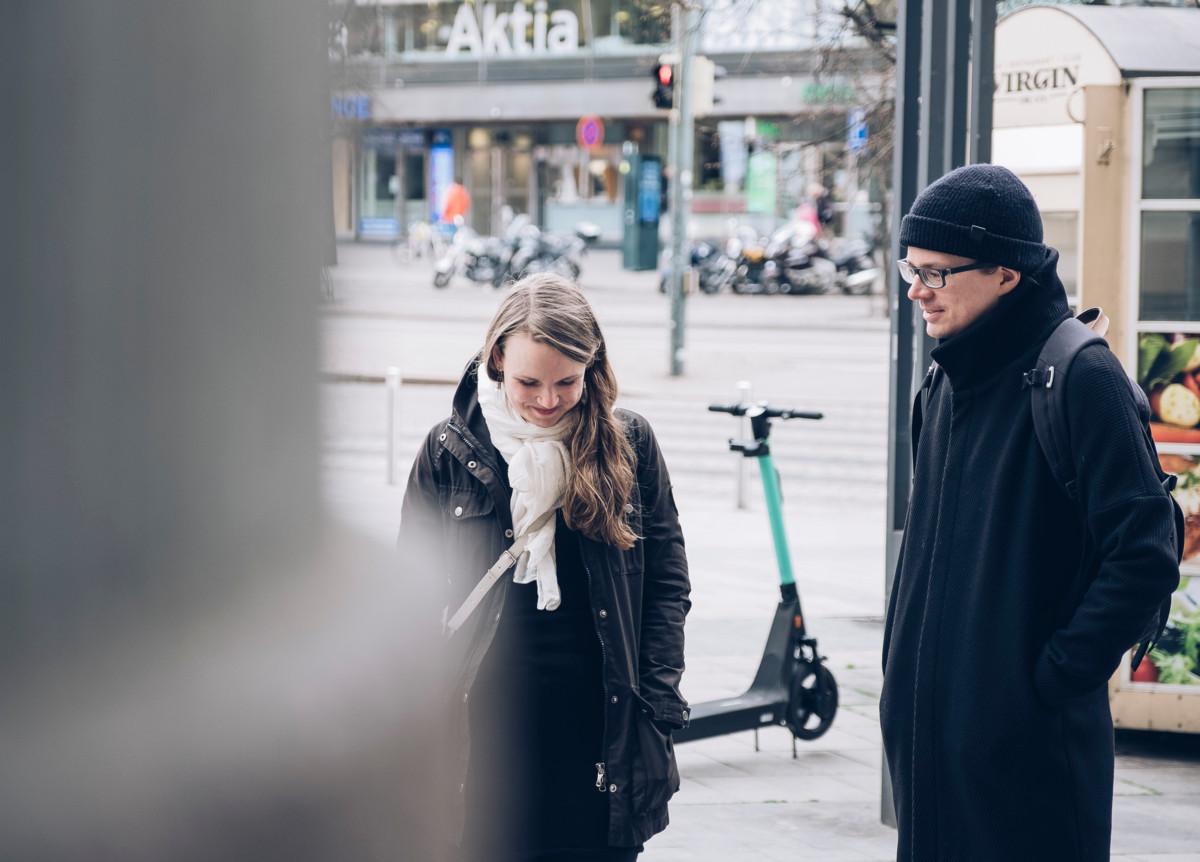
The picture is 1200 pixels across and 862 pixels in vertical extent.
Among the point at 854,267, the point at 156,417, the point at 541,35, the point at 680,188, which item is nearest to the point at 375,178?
the point at 156,417

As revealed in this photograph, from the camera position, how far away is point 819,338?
22656mm

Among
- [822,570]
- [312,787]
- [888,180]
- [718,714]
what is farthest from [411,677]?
[888,180]

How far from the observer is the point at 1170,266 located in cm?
549

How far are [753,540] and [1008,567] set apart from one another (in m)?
7.67

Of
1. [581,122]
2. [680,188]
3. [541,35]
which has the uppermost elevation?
[541,35]

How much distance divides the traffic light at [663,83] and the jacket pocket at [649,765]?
14785 millimetres

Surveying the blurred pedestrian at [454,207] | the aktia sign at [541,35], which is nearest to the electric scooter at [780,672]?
the blurred pedestrian at [454,207]

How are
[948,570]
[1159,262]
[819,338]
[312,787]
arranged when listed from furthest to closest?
[819,338]
[1159,262]
[948,570]
[312,787]

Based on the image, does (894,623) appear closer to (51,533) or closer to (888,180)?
(51,533)

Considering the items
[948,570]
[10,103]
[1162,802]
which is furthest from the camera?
[1162,802]

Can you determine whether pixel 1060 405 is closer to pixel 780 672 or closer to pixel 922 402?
pixel 922 402

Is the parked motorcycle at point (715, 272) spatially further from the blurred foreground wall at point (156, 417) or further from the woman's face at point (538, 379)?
the blurred foreground wall at point (156, 417)

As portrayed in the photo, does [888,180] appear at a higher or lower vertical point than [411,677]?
higher

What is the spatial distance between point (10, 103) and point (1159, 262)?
5.15m
